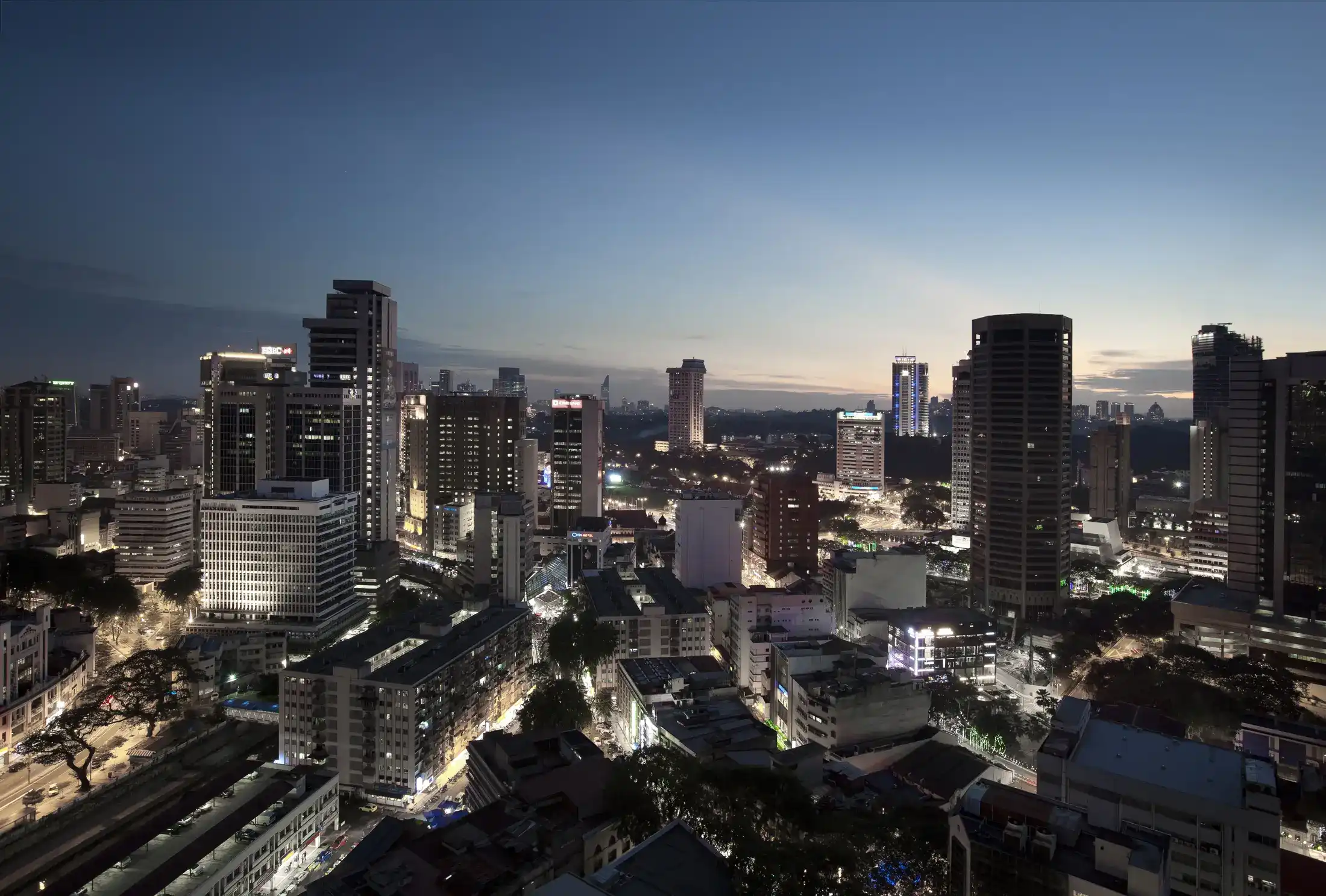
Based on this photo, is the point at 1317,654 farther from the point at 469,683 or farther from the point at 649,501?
the point at 649,501

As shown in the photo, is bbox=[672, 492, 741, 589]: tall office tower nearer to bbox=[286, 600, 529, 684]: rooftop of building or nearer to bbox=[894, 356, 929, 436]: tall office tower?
bbox=[286, 600, 529, 684]: rooftop of building

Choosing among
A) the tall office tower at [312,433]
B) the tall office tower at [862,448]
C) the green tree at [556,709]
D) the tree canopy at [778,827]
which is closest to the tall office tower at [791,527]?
the green tree at [556,709]

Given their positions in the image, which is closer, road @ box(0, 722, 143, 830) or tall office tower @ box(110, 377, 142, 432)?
road @ box(0, 722, 143, 830)

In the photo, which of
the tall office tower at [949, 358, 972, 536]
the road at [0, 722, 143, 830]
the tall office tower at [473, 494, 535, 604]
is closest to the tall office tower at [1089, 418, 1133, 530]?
the tall office tower at [949, 358, 972, 536]

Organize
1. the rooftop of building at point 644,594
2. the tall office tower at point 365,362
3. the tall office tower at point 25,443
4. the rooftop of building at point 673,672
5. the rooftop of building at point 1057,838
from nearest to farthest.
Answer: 1. the rooftop of building at point 1057,838
2. the rooftop of building at point 673,672
3. the rooftop of building at point 644,594
4. the tall office tower at point 365,362
5. the tall office tower at point 25,443

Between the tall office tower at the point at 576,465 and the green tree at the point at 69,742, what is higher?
the tall office tower at the point at 576,465

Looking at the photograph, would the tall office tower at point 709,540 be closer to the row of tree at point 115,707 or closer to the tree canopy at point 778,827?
the row of tree at point 115,707

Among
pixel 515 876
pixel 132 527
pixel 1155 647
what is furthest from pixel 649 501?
pixel 515 876
